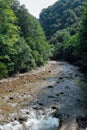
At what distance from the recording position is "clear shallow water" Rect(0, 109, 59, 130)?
22.4m

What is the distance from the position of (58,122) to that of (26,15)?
45.8 meters

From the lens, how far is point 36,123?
2345 centimetres

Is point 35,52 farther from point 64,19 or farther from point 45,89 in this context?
point 64,19

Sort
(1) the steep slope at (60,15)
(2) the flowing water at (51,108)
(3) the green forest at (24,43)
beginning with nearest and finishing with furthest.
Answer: (2) the flowing water at (51,108) < (3) the green forest at (24,43) < (1) the steep slope at (60,15)

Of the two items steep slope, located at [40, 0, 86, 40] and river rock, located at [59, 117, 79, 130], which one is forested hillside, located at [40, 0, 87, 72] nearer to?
steep slope, located at [40, 0, 86, 40]

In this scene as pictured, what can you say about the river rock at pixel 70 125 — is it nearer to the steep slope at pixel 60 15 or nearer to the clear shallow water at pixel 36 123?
the clear shallow water at pixel 36 123

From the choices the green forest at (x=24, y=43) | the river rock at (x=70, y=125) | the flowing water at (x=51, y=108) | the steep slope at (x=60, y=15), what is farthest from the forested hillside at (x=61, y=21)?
the river rock at (x=70, y=125)

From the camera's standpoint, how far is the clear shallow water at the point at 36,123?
882 inches

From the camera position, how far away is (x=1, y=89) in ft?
121

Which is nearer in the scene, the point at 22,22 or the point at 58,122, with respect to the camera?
the point at 58,122

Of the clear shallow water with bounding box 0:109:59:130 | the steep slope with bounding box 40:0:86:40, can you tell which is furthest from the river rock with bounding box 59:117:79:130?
the steep slope with bounding box 40:0:86:40

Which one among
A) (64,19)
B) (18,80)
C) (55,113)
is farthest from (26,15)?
(64,19)

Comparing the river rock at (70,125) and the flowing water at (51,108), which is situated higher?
the river rock at (70,125)

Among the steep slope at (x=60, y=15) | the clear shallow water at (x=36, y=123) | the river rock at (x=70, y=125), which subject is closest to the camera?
the river rock at (x=70, y=125)
